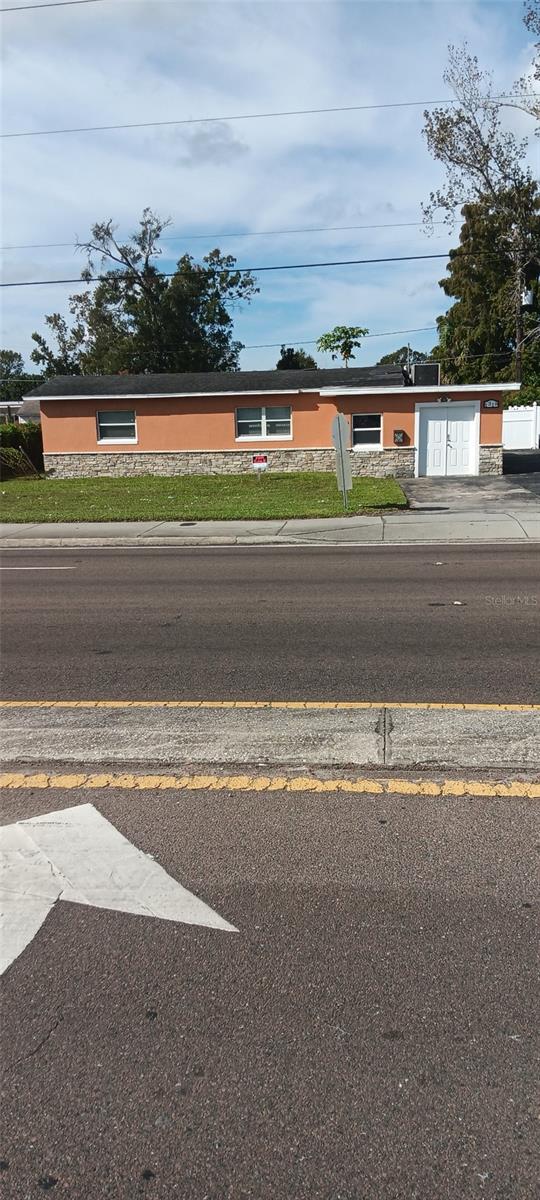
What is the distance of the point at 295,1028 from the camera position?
8.45 ft

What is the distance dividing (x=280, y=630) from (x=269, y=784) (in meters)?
3.52

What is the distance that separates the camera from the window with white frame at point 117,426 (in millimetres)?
28984

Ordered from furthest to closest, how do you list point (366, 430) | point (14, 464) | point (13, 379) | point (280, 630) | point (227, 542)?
1. point (13, 379)
2. point (14, 464)
3. point (366, 430)
4. point (227, 542)
5. point (280, 630)

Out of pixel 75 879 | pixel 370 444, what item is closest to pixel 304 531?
pixel 370 444

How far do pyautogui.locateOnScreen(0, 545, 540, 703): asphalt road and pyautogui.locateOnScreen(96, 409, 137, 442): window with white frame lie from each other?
56.4 feet

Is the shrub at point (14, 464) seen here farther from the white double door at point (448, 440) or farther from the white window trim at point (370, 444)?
the white double door at point (448, 440)

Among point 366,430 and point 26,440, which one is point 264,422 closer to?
point 366,430

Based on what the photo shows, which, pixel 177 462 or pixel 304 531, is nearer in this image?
pixel 304 531

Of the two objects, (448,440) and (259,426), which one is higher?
(259,426)

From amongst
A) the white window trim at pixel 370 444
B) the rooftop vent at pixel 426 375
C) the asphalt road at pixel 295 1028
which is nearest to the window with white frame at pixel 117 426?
the white window trim at pixel 370 444

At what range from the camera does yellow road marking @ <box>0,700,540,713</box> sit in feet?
17.4

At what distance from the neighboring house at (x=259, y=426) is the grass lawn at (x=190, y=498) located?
1.16 meters

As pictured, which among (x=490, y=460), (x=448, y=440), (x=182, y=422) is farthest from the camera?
(x=182, y=422)

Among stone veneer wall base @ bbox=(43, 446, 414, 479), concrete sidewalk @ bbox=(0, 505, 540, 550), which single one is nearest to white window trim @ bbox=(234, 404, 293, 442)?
stone veneer wall base @ bbox=(43, 446, 414, 479)
